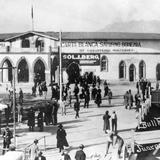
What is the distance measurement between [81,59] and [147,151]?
1257 cm

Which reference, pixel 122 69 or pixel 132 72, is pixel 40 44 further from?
pixel 132 72

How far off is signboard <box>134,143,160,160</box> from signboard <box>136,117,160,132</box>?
114 cm

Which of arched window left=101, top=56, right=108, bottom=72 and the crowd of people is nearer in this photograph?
the crowd of people

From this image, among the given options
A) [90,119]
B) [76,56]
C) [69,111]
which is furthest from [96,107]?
[76,56]

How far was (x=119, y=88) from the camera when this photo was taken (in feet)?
76.4

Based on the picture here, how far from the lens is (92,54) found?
82.0ft

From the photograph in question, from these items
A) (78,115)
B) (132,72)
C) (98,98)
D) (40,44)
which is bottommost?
(78,115)

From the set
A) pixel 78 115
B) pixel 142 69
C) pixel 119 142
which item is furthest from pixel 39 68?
pixel 119 142

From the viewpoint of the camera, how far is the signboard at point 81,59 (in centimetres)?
2306

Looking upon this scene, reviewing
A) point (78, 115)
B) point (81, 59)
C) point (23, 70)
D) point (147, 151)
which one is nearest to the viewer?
point (147, 151)

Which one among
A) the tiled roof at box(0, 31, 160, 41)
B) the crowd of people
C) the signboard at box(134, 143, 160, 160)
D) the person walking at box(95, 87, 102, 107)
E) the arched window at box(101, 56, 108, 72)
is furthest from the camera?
the arched window at box(101, 56, 108, 72)

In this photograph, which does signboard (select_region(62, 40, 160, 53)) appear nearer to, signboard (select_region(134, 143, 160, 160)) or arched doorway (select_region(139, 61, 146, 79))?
arched doorway (select_region(139, 61, 146, 79))

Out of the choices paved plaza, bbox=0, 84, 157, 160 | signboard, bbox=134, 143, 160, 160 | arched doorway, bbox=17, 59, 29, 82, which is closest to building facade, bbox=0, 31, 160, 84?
arched doorway, bbox=17, 59, 29, 82

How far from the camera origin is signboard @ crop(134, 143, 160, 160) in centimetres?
1119
